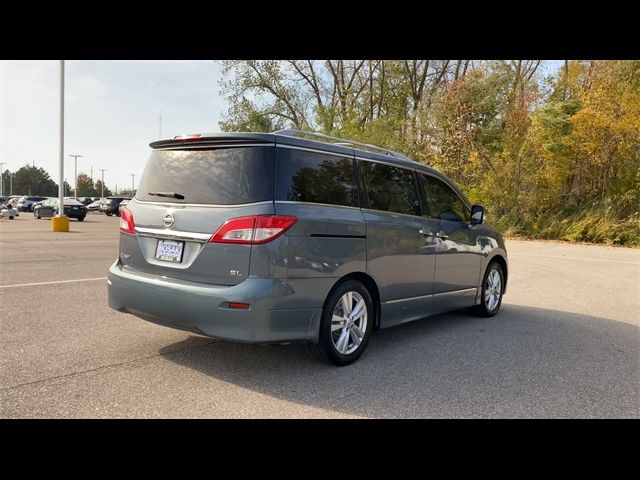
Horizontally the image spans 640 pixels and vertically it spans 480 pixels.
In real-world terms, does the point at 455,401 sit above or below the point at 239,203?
below

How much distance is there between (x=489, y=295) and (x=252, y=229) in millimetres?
4136

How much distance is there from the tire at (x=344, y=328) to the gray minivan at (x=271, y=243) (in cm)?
1

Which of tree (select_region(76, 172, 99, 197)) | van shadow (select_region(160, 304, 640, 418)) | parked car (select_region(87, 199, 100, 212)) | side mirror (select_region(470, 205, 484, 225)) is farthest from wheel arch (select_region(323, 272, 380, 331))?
tree (select_region(76, 172, 99, 197))

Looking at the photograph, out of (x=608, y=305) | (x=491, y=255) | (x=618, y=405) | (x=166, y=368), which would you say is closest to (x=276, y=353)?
(x=166, y=368)

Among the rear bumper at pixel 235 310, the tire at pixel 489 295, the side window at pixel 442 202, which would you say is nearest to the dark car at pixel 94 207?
the tire at pixel 489 295

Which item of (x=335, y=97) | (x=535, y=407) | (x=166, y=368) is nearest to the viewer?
(x=535, y=407)

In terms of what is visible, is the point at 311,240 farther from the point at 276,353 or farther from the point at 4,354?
the point at 4,354

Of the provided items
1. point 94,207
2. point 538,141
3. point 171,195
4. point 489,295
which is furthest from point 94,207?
point 171,195

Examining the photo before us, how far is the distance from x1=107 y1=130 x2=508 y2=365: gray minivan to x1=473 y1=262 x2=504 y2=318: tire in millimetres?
1765

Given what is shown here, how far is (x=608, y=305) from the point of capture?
8055 millimetres

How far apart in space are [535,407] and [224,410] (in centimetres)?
219

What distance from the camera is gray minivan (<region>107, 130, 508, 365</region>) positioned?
3832 mm

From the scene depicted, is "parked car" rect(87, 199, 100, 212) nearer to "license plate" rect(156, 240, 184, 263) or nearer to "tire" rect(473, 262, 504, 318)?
"tire" rect(473, 262, 504, 318)

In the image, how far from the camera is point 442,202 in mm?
5988
